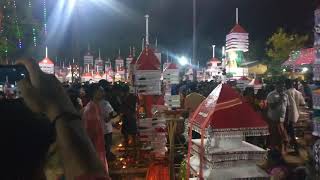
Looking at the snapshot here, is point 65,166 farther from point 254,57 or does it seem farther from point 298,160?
point 254,57

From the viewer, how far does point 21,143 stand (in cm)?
152

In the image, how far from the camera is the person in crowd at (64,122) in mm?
1309

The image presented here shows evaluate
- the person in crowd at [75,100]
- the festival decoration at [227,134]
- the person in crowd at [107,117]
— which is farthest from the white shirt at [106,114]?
the festival decoration at [227,134]

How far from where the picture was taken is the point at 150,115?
9.11 m

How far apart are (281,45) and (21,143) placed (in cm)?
4781

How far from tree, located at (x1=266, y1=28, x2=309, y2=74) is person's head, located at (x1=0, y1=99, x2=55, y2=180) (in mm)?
44242

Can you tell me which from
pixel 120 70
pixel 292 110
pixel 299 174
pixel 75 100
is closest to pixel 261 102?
pixel 292 110

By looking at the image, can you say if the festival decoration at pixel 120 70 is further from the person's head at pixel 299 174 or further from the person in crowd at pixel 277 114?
the person's head at pixel 299 174

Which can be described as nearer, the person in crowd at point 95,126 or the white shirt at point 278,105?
the person in crowd at point 95,126

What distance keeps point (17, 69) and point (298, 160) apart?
30.2ft

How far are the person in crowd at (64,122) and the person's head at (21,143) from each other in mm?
89

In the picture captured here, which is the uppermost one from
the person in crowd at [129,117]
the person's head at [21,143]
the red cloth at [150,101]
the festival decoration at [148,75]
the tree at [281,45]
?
the tree at [281,45]

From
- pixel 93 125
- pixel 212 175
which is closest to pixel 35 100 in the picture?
pixel 212 175

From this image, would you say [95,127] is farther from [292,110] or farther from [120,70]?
[120,70]
